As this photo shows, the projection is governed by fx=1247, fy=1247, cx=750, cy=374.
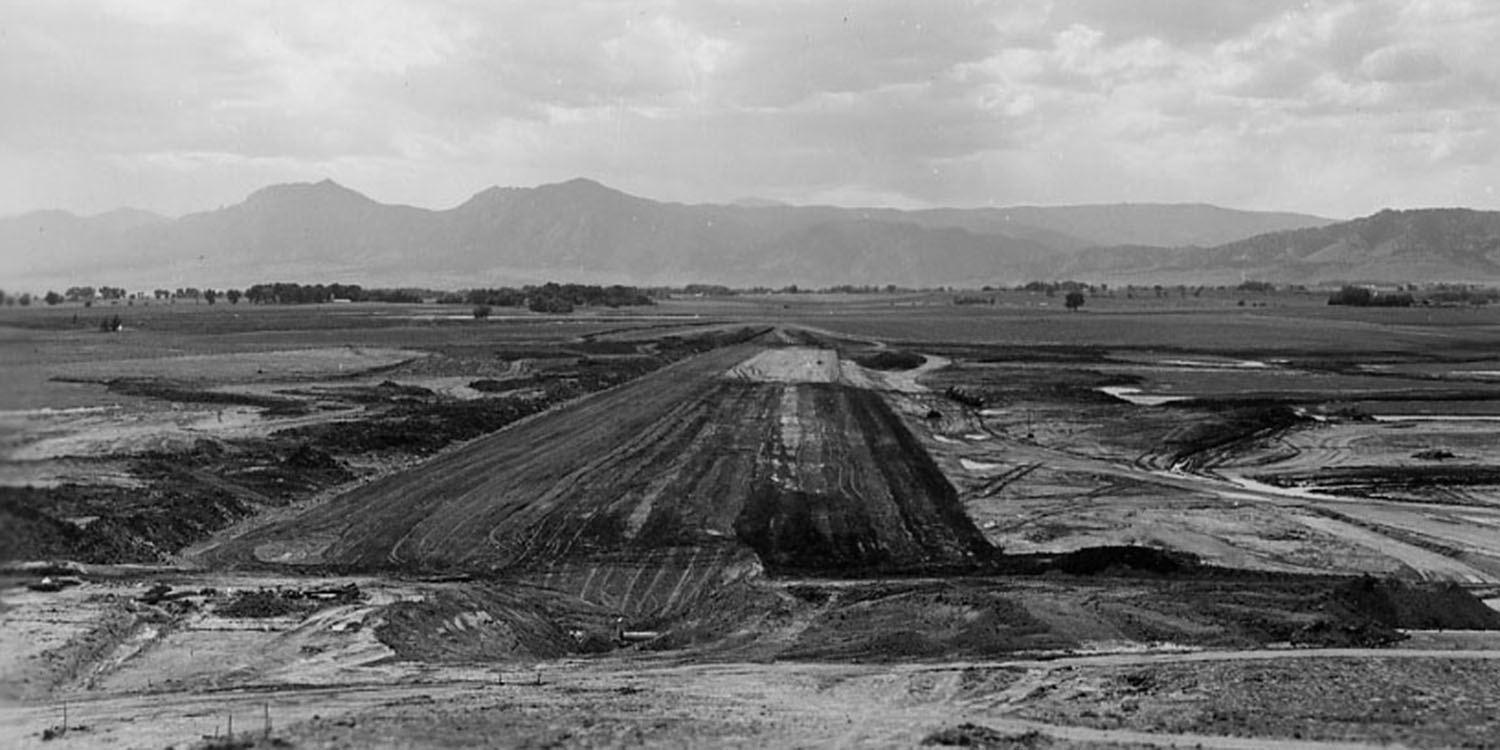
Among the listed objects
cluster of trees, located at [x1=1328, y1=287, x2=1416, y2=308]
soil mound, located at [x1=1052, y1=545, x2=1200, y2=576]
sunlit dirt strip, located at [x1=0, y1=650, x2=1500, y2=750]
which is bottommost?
soil mound, located at [x1=1052, y1=545, x2=1200, y2=576]

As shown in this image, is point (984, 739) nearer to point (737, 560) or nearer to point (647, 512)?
point (737, 560)

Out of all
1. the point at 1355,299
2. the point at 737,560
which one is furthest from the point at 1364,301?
the point at 737,560

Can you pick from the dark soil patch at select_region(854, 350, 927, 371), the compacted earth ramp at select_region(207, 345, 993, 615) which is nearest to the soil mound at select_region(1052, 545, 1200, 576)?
the compacted earth ramp at select_region(207, 345, 993, 615)

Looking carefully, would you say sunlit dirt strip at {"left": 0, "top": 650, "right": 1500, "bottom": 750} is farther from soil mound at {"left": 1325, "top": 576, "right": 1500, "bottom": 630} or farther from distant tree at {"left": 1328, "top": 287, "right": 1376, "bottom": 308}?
distant tree at {"left": 1328, "top": 287, "right": 1376, "bottom": 308}

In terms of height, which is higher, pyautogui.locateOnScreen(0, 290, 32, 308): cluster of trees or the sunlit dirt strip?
pyautogui.locateOnScreen(0, 290, 32, 308): cluster of trees

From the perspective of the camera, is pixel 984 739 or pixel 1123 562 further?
pixel 1123 562

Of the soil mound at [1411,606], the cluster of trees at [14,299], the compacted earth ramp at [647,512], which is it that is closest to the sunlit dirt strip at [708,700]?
the soil mound at [1411,606]

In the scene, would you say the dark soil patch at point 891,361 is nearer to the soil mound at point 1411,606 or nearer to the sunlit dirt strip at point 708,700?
the soil mound at point 1411,606
